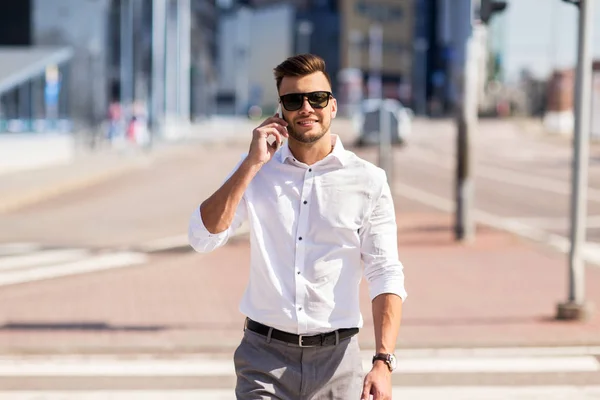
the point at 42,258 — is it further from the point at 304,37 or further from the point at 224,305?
the point at 304,37

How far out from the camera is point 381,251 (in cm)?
368

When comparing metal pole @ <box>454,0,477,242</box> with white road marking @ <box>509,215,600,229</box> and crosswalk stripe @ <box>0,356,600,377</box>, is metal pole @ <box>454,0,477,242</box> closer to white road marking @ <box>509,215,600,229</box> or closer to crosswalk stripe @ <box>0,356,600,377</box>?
white road marking @ <box>509,215,600,229</box>

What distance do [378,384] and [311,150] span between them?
2.49 ft

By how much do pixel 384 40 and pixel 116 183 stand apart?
114112mm

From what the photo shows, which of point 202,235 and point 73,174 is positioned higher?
point 202,235

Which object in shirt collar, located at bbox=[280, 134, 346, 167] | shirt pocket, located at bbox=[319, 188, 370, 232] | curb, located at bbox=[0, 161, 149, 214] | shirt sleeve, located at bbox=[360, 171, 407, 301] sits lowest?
curb, located at bbox=[0, 161, 149, 214]

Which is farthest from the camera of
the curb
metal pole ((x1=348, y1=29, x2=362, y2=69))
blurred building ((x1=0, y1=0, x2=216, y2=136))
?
metal pole ((x1=348, y1=29, x2=362, y2=69))

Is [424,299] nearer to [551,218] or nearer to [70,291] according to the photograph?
[70,291]

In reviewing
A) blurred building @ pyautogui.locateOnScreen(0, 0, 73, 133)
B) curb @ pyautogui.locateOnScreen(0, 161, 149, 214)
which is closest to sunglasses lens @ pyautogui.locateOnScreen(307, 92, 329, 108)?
curb @ pyautogui.locateOnScreen(0, 161, 149, 214)

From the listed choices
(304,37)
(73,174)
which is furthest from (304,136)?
(304,37)

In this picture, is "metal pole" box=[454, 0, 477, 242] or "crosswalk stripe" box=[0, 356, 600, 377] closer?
"crosswalk stripe" box=[0, 356, 600, 377]

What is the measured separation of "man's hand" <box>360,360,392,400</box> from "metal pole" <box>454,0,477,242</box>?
12.4 meters

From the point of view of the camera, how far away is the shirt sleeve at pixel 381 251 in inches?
143

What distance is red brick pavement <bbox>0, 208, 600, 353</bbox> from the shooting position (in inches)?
347
